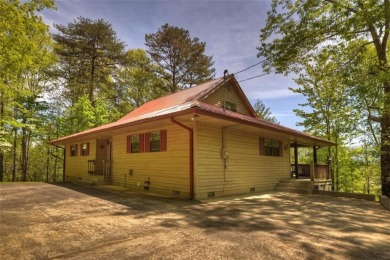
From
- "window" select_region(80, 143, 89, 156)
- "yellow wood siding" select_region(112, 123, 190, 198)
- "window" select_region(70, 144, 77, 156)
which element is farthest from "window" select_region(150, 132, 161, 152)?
"window" select_region(70, 144, 77, 156)

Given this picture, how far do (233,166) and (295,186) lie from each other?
4.48 metres

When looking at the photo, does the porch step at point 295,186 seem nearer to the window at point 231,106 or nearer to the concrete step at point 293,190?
the concrete step at point 293,190

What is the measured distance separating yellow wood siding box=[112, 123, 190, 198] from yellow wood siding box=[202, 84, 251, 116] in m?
3.50

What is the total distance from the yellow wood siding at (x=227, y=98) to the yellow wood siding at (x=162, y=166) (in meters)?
3.50

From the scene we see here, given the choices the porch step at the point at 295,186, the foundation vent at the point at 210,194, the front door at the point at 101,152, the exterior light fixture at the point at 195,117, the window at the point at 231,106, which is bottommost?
the porch step at the point at 295,186

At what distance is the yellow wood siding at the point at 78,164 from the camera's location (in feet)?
55.6

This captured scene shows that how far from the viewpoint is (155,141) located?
11.4m

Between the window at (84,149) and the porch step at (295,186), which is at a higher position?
the window at (84,149)

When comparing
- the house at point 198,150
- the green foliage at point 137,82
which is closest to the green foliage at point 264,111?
the green foliage at point 137,82

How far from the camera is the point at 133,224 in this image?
5.46m

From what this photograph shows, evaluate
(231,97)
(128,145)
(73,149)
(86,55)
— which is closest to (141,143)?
(128,145)

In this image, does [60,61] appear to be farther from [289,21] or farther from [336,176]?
[336,176]

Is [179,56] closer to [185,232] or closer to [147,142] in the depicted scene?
[147,142]

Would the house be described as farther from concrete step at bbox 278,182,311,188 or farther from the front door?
concrete step at bbox 278,182,311,188
